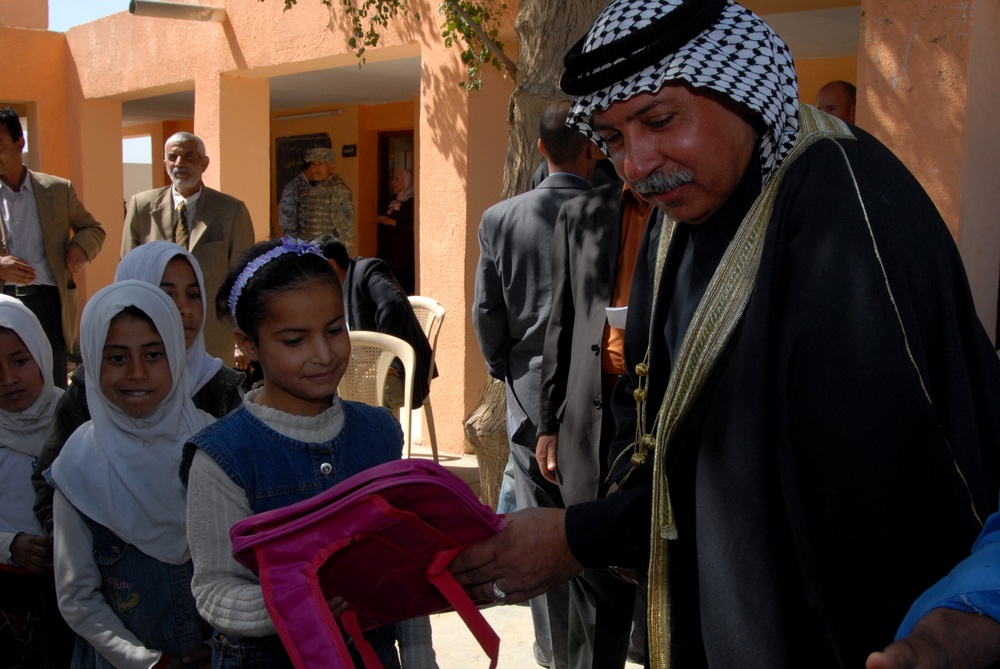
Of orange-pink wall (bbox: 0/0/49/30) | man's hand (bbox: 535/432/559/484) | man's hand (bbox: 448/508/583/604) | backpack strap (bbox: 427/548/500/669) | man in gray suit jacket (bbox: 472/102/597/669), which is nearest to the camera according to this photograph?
backpack strap (bbox: 427/548/500/669)

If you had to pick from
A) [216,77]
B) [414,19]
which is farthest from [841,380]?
[216,77]

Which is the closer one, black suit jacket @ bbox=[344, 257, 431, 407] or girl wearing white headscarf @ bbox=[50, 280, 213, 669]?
girl wearing white headscarf @ bbox=[50, 280, 213, 669]

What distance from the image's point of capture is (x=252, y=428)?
6.50ft

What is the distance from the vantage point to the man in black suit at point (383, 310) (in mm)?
5359

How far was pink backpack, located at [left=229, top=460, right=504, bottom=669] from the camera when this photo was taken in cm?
156

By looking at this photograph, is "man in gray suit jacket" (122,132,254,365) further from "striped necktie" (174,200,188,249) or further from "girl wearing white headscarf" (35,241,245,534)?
"girl wearing white headscarf" (35,241,245,534)

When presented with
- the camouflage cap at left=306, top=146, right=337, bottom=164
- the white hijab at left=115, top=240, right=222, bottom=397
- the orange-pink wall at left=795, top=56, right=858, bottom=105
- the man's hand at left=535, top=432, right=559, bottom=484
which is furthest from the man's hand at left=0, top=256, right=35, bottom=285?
the orange-pink wall at left=795, top=56, right=858, bottom=105

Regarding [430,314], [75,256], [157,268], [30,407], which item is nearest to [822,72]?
[430,314]

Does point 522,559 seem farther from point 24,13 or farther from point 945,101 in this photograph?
point 24,13

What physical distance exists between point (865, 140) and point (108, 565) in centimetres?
198

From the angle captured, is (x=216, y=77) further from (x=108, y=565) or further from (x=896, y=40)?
(x=108, y=565)

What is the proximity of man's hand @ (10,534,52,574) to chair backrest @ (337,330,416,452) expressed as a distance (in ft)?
9.10

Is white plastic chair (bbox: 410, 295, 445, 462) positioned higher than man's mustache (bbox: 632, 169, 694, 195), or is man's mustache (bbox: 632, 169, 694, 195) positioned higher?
man's mustache (bbox: 632, 169, 694, 195)

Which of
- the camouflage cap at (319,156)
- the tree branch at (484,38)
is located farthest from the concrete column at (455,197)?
the camouflage cap at (319,156)
